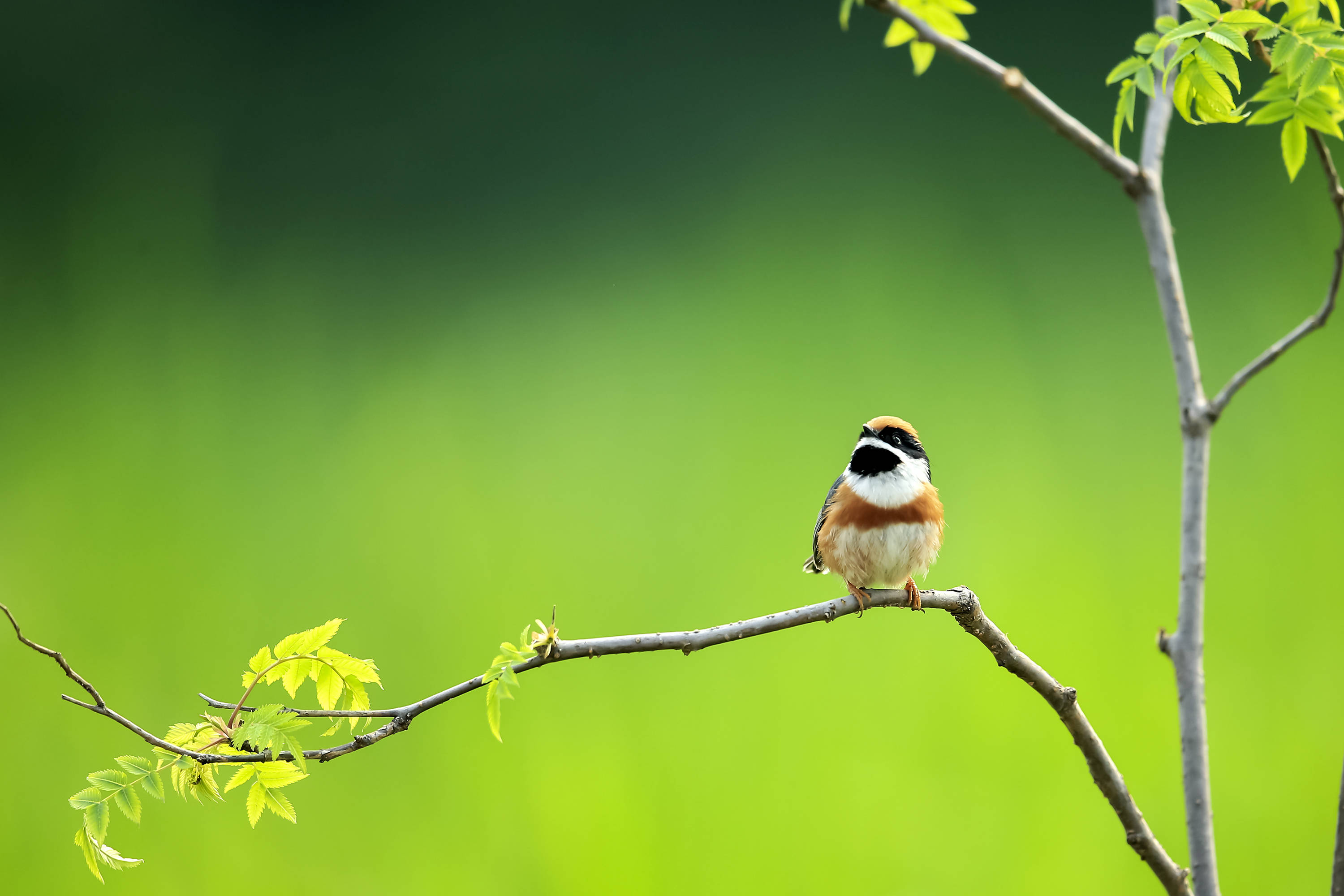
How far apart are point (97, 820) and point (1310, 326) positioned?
1.45 meters

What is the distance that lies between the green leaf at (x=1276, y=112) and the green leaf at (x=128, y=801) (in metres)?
1.50

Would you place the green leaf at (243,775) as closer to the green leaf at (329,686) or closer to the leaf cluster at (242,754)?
the leaf cluster at (242,754)

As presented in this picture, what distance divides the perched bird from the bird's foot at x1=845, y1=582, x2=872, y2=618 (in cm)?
6

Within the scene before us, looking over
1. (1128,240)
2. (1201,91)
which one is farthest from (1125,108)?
(1128,240)

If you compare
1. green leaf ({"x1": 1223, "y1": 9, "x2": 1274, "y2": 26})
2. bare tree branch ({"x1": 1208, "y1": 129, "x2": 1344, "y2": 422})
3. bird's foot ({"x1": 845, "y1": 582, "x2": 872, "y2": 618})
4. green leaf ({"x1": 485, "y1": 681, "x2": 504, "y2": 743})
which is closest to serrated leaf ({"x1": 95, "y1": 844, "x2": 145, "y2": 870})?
green leaf ({"x1": 485, "y1": 681, "x2": 504, "y2": 743})

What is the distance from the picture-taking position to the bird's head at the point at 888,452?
1577 mm

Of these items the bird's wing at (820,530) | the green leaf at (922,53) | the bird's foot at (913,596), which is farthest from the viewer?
the bird's wing at (820,530)

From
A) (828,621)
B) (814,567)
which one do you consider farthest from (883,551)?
(828,621)

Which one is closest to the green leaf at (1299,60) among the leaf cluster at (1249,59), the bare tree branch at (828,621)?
the leaf cluster at (1249,59)

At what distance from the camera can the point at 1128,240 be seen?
298 cm

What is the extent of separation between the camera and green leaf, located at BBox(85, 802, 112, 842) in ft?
3.08

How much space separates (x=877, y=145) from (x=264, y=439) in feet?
7.41

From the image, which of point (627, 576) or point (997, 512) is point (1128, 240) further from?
point (627, 576)

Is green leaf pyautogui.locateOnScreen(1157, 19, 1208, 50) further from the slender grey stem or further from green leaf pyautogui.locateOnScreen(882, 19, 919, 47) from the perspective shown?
the slender grey stem
